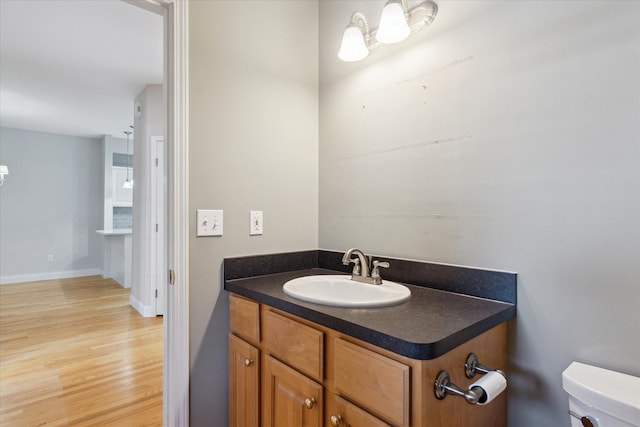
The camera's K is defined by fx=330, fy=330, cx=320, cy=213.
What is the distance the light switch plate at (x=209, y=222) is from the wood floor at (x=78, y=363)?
1.27 metres

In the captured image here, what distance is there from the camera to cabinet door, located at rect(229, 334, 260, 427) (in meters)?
1.25

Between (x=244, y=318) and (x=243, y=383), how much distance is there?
0.26 meters

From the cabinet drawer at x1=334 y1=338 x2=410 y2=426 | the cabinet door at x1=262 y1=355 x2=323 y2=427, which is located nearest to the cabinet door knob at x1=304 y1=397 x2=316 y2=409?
the cabinet door at x1=262 y1=355 x2=323 y2=427

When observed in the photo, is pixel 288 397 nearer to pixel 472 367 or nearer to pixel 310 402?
pixel 310 402

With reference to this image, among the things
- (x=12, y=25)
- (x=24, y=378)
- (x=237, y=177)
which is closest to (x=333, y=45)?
(x=237, y=177)

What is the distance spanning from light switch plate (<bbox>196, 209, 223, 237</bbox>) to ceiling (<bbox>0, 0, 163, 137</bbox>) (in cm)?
164

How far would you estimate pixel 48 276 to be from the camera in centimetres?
554

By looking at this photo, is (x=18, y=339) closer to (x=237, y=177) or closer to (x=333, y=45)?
(x=237, y=177)

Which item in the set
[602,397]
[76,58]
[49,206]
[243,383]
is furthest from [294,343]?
[49,206]

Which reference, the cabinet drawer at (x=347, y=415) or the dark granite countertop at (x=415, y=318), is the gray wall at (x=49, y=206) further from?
the cabinet drawer at (x=347, y=415)

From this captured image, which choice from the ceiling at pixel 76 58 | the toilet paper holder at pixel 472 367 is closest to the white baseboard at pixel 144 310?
the ceiling at pixel 76 58

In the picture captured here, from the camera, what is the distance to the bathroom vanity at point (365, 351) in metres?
0.78

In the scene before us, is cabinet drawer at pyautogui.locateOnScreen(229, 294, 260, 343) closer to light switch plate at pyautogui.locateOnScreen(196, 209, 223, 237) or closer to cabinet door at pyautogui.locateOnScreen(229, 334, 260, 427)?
cabinet door at pyautogui.locateOnScreen(229, 334, 260, 427)

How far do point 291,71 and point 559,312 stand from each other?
152 cm
